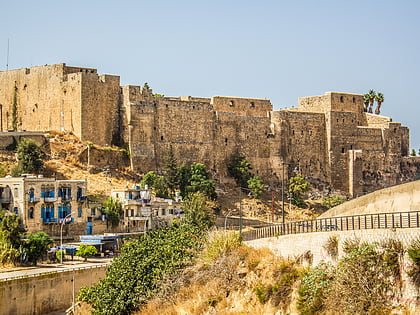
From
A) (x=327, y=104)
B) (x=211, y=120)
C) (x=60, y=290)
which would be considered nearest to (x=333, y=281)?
(x=60, y=290)

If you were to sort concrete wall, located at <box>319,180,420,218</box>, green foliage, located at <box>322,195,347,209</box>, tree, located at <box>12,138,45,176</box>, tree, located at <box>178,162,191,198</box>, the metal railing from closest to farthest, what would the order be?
the metal railing → concrete wall, located at <box>319,180,420,218</box> → tree, located at <box>12,138,45,176</box> → tree, located at <box>178,162,191,198</box> → green foliage, located at <box>322,195,347,209</box>

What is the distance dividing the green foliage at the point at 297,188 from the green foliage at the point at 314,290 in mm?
40418

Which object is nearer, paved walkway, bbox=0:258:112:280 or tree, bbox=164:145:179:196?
paved walkway, bbox=0:258:112:280

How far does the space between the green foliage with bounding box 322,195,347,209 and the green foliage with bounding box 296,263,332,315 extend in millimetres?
40774

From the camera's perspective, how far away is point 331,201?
63938mm

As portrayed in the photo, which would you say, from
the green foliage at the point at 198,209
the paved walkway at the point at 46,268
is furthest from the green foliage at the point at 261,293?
the green foliage at the point at 198,209

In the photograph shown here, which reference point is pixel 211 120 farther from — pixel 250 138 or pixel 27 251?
pixel 27 251

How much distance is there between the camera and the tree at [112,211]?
49.5 m

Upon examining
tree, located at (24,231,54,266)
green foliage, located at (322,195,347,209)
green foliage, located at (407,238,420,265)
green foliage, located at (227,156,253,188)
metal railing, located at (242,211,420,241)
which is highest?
green foliage, located at (227,156,253,188)

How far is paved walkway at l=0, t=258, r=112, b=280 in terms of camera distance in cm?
3778

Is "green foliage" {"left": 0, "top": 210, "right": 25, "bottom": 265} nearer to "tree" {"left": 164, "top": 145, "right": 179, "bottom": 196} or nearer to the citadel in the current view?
the citadel

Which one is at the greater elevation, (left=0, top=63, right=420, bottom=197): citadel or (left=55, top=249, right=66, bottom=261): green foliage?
(left=0, top=63, right=420, bottom=197): citadel

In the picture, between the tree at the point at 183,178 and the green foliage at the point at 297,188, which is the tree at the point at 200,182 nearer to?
the tree at the point at 183,178

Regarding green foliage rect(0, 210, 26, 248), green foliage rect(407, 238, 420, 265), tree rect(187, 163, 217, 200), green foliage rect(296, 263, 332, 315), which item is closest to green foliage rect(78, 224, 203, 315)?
green foliage rect(296, 263, 332, 315)
